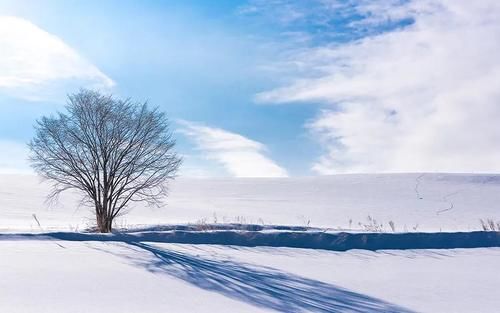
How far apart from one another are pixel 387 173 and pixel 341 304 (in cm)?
3345

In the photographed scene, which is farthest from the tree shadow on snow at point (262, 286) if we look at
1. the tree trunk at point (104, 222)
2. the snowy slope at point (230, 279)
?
the tree trunk at point (104, 222)

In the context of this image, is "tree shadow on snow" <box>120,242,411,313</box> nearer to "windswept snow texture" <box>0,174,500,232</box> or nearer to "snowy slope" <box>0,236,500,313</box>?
"snowy slope" <box>0,236,500,313</box>

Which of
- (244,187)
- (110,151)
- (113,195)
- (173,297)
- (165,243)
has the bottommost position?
(173,297)

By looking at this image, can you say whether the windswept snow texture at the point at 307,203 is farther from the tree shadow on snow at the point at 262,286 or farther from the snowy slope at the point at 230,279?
the tree shadow on snow at the point at 262,286

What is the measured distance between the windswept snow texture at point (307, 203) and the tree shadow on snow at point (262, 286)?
816cm

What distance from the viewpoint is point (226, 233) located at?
9383 millimetres

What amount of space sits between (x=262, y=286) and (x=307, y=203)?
2062 centimetres

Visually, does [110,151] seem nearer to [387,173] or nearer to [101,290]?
[101,290]

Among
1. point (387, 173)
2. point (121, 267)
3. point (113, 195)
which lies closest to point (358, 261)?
point (121, 267)

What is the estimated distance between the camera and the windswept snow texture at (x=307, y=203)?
19.5m

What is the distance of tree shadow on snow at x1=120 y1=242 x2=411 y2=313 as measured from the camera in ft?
18.4

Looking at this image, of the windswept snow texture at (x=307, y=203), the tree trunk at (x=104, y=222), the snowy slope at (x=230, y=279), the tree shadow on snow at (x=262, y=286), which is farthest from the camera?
the windswept snow texture at (x=307, y=203)

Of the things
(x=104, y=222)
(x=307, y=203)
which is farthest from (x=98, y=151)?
(x=307, y=203)

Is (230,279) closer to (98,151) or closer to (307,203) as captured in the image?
(98,151)
